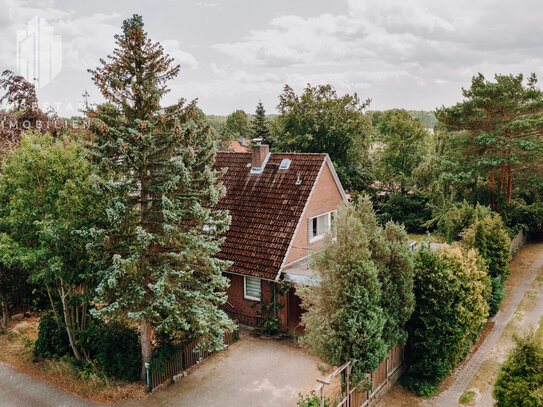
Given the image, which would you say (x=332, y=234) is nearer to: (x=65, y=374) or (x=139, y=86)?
(x=139, y=86)

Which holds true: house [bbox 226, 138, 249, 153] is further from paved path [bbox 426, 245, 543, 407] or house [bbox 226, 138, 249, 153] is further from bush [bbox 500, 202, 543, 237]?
paved path [bbox 426, 245, 543, 407]

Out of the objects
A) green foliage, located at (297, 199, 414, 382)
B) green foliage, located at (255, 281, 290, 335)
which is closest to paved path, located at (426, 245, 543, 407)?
green foliage, located at (297, 199, 414, 382)

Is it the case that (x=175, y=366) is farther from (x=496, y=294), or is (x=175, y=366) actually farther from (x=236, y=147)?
(x=236, y=147)

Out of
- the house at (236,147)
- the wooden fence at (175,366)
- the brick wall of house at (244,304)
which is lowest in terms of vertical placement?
the wooden fence at (175,366)

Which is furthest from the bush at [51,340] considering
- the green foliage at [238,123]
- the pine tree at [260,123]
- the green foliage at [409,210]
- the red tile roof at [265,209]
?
the green foliage at [238,123]

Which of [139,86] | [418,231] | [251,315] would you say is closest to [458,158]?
[418,231]

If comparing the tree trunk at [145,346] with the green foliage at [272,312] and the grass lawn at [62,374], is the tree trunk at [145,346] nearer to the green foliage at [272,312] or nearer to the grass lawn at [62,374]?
the grass lawn at [62,374]
